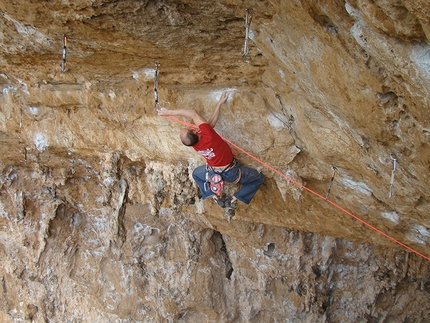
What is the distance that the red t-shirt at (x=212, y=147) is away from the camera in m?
3.48

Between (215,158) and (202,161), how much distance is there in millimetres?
693

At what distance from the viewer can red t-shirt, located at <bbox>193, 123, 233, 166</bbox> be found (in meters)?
3.48

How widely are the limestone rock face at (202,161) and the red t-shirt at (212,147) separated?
246mm

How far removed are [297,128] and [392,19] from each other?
1.65 metres

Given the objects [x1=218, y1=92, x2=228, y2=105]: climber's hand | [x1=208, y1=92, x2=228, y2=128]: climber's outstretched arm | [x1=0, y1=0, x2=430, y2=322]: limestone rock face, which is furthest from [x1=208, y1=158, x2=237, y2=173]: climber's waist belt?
[x1=218, y1=92, x2=228, y2=105]: climber's hand

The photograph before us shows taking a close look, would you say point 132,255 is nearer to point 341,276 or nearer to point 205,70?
point 341,276

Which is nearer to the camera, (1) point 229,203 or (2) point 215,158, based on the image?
(2) point 215,158

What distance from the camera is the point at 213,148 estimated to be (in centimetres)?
356

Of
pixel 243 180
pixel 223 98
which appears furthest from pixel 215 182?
pixel 223 98

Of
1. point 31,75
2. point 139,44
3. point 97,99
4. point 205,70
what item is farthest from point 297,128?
point 31,75

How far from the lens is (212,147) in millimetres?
3547

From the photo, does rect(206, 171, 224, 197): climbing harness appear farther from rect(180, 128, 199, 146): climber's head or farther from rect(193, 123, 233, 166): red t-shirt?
rect(180, 128, 199, 146): climber's head

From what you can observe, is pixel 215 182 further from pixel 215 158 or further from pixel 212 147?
pixel 212 147

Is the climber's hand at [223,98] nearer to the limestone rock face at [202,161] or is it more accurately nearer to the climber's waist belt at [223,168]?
the limestone rock face at [202,161]
